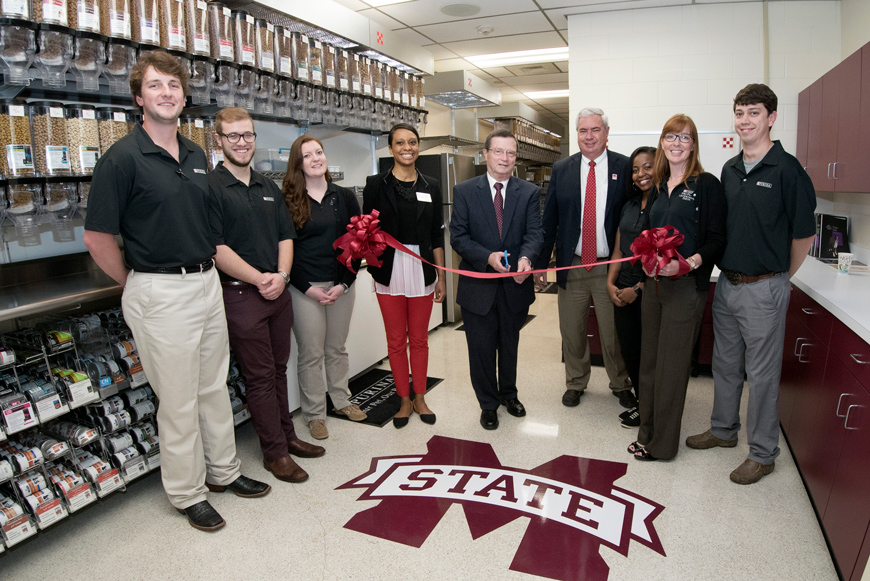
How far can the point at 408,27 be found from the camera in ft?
17.8

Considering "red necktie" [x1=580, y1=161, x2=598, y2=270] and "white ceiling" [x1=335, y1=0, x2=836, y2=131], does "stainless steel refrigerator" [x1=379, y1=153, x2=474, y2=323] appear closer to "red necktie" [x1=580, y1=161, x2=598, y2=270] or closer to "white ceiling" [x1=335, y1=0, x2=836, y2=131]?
"white ceiling" [x1=335, y1=0, x2=836, y2=131]

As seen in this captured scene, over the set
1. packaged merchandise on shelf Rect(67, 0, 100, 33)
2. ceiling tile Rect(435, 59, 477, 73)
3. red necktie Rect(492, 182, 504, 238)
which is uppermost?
ceiling tile Rect(435, 59, 477, 73)

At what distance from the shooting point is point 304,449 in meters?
2.93

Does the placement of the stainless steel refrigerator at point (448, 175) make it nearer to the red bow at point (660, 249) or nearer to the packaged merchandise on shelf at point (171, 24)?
the packaged merchandise on shelf at point (171, 24)

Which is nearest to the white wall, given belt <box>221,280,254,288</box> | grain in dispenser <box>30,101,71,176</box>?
belt <box>221,280,254,288</box>

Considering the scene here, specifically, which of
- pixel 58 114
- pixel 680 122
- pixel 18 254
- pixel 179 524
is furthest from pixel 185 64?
pixel 680 122

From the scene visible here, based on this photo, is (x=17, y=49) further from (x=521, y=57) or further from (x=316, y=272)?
(x=521, y=57)

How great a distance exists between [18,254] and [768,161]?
3.57 meters

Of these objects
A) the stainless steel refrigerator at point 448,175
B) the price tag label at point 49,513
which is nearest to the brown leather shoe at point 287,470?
the price tag label at point 49,513

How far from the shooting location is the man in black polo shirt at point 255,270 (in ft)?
8.09

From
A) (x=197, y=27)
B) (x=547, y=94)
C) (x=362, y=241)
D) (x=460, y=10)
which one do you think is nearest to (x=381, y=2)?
(x=460, y=10)

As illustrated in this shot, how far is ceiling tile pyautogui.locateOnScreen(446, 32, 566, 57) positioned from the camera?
590cm

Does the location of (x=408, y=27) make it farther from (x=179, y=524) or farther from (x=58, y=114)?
(x=179, y=524)

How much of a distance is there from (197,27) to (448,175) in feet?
9.62
